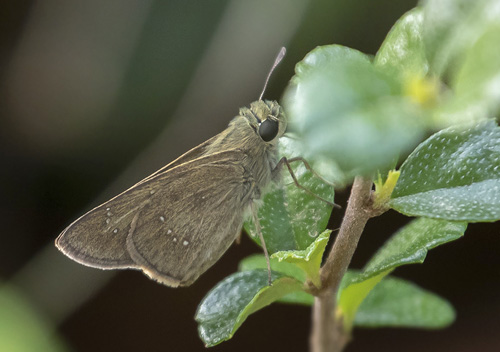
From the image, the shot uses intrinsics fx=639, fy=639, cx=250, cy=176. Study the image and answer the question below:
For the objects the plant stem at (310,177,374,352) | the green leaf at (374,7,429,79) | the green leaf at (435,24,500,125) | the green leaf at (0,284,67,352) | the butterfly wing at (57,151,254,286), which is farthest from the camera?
the green leaf at (0,284,67,352)

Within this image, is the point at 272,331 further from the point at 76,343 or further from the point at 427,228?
the point at 427,228

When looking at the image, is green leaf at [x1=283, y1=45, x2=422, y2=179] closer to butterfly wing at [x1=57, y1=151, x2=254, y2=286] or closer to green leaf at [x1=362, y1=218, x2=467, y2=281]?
green leaf at [x1=362, y1=218, x2=467, y2=281]

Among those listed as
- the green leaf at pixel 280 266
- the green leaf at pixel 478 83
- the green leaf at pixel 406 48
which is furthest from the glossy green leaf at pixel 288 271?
the green leaf at pixel 478 83

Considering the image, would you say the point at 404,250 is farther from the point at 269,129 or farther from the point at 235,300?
the point at 269,129

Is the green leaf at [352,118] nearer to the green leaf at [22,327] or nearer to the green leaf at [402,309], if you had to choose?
the green leaf at [402,309]

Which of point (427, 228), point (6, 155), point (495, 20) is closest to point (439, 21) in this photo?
point (495, 20)

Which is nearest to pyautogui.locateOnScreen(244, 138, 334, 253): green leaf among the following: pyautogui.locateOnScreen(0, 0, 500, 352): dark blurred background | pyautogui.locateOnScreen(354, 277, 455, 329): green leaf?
pyautogui.locateOnScreen(354, 277, 455, 329): green leaf

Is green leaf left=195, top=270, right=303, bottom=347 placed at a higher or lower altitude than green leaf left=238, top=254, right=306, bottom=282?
higher
